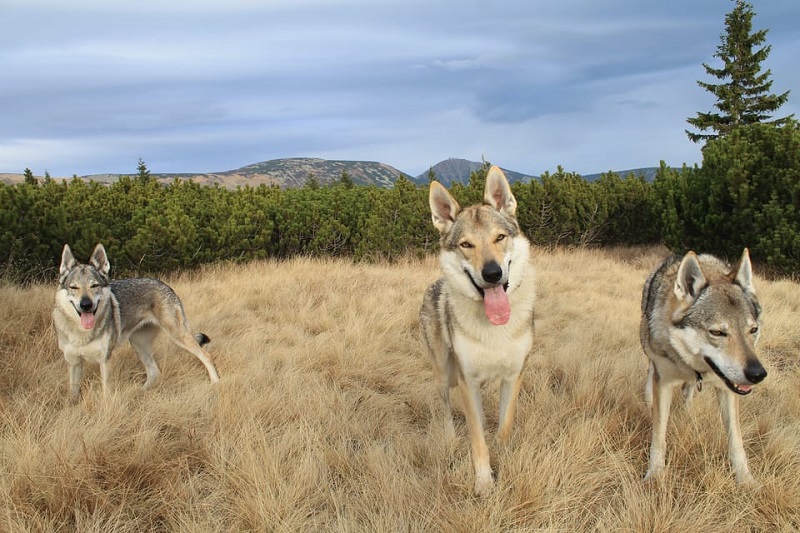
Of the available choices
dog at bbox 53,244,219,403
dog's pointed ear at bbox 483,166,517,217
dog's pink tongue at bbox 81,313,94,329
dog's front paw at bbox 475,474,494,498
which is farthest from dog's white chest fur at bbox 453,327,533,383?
dog's pink tongue at bbox 81,313,94,329

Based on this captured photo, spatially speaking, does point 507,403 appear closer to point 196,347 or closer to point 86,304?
point 196,347

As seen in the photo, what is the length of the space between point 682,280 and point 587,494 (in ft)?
4.37

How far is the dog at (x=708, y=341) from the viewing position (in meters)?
2.70

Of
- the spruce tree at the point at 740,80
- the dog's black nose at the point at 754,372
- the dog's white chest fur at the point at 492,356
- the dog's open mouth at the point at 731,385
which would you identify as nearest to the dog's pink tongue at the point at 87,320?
the dog's white chest fur at the point at 492,356

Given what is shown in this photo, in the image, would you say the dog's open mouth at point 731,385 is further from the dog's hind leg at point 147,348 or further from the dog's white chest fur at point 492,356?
the dog's hind leg at point 147,348

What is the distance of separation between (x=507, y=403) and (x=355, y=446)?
1130 millimetres

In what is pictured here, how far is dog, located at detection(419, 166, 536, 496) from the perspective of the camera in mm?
3039

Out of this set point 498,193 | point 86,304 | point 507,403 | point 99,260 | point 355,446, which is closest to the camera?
point 507,403

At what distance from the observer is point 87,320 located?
14.6ft

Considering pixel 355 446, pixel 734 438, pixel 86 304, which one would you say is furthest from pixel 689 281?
pixel 86 304

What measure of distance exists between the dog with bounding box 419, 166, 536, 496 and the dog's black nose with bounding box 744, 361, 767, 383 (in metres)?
1.16

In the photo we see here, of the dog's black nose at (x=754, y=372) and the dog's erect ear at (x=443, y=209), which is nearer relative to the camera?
the dog's black nose at (x=754, y=372)

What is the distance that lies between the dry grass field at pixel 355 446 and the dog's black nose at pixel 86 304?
729 mm

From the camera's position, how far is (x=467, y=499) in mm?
2717
